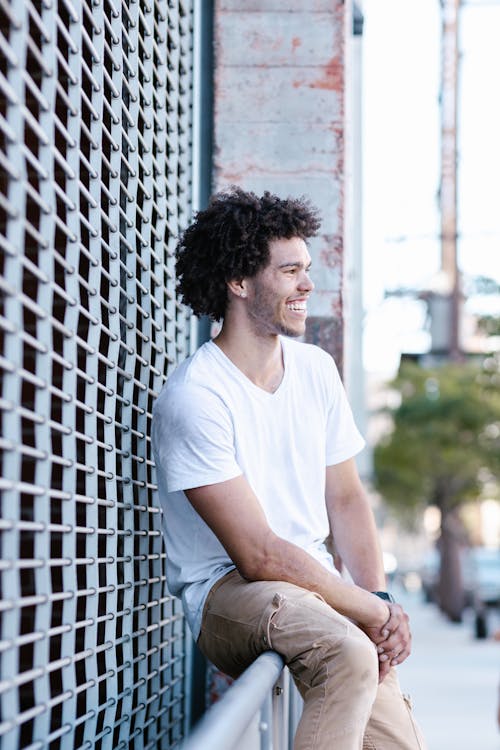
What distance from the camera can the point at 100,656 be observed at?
3.55 m

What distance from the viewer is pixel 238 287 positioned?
12.6ft

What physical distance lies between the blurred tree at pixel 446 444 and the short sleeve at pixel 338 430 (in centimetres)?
2130

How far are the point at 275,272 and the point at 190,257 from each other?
305mm

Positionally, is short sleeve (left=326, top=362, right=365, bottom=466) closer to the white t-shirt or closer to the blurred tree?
the white t-shirt

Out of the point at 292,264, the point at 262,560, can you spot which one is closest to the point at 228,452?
the point at 262,560

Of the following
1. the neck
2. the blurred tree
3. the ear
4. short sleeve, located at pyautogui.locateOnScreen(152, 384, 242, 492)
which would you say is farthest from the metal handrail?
the blurred tree

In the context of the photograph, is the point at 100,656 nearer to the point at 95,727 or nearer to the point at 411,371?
the point at 95,727

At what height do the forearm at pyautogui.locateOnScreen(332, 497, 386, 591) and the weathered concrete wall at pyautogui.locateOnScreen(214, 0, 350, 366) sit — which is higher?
the weathered concrete wall at pyautogui.locateOnScreen(214, 0, 350, 366)

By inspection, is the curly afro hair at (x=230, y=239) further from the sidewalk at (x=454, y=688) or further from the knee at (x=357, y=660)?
the sidewalk at (x=454, y=688)

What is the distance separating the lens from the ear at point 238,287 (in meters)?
3.83

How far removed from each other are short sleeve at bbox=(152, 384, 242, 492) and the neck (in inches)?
9.8

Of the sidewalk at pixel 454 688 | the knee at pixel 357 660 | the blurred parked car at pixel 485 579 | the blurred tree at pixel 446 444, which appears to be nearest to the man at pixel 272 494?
the knee at pixel 357 660

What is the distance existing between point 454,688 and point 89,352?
13611 mm

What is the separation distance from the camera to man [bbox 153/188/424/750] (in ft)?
10.3
